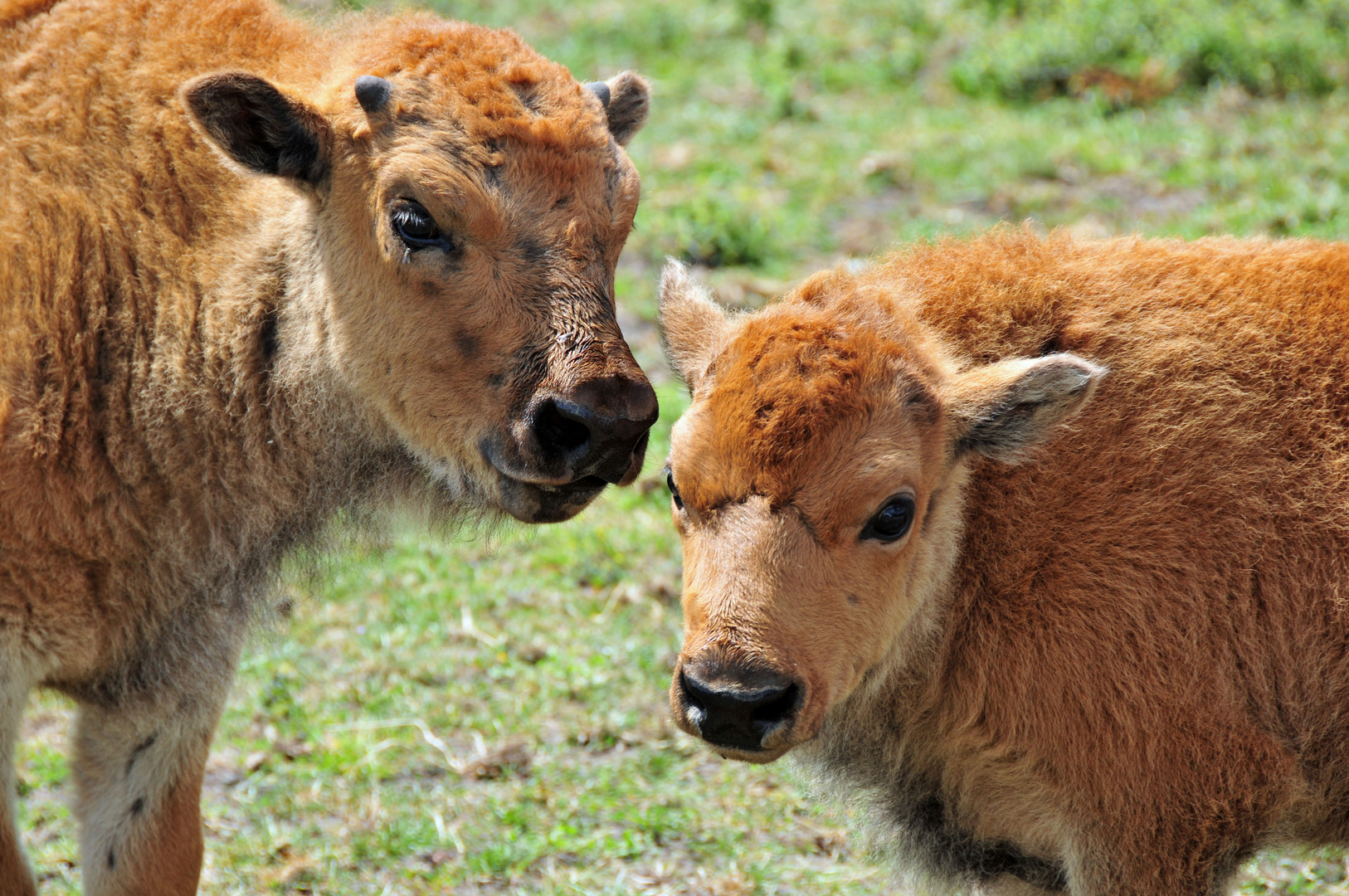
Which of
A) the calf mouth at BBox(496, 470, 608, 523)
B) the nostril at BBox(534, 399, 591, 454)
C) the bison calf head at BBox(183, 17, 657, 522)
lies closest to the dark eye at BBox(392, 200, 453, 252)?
the bison calf head at BBox(183, 17, 657, 522)

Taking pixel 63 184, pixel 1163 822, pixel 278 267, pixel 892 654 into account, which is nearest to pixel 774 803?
pixel 892 654

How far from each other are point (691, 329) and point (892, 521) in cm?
118

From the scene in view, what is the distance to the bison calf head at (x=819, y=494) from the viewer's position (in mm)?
4297

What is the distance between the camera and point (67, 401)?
16.1ft

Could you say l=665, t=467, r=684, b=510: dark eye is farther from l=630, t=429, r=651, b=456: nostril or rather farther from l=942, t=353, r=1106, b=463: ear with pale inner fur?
l=942, t=353, r=1106, b=463: ear with pale inner fur

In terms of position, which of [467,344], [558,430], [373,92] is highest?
[373,92]

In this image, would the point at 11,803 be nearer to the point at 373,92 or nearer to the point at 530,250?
the point at 530,250

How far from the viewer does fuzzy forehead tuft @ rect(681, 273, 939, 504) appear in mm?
4422

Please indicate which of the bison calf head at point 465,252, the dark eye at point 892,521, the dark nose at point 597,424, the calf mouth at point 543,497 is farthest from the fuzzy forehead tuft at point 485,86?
the dark eye at point 892,521

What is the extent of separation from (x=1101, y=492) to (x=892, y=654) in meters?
→ 0.94

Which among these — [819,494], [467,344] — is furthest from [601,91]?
[819,494]

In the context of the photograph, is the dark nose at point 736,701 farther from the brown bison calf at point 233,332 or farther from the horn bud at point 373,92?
the horn bud at point 373,92

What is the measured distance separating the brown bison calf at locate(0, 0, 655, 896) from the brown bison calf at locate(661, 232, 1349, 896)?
667 mm

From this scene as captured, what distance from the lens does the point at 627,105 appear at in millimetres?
5906
